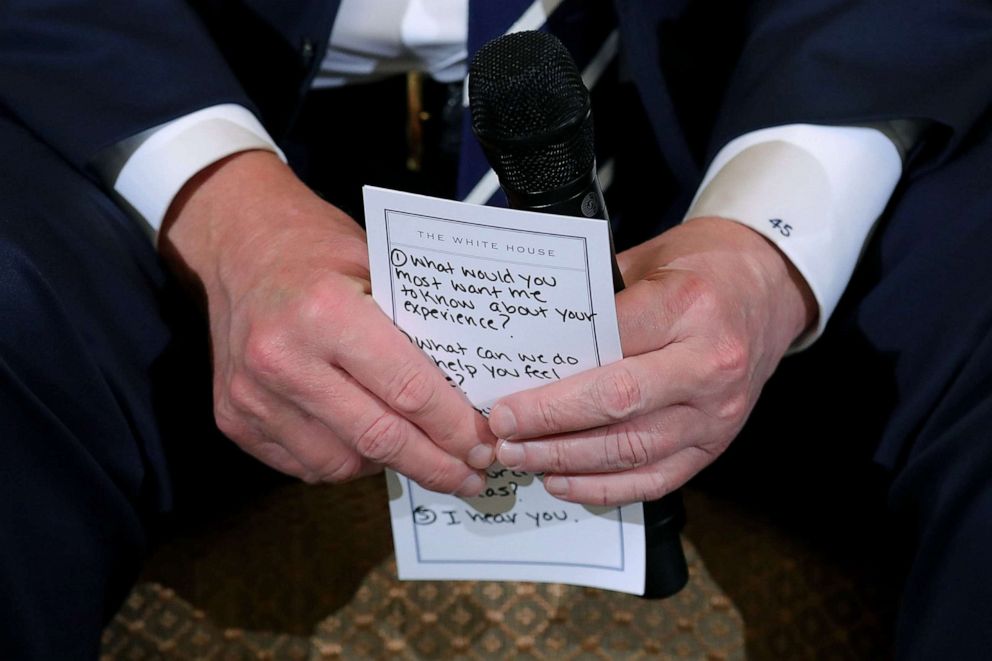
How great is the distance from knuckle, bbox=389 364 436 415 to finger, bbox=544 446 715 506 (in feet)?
0.26

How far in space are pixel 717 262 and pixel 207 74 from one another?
0.31 m

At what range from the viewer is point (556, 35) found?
0.62m

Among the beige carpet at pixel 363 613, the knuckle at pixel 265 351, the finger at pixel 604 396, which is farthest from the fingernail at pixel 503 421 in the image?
the beige carpet at pixel 363 613

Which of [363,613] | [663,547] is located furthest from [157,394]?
[663,547]

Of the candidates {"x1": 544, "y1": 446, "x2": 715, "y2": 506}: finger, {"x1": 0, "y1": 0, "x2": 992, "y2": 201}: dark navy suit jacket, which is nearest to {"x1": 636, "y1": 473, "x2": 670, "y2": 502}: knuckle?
{"x1": 544, "y1": 446, "x2": 715, "y2": 506}: finger

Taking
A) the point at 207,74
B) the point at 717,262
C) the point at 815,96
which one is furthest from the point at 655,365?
the point at 207,74

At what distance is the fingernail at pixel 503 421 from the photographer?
45 cm

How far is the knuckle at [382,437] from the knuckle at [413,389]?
19 millimetres

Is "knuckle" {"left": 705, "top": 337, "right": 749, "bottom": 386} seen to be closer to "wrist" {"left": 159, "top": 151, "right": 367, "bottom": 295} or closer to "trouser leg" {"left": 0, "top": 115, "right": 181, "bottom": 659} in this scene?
"wrist" {"left": 159, "top": 151, "right": 367, "bottom": 295}

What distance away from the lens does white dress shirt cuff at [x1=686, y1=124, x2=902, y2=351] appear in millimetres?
542

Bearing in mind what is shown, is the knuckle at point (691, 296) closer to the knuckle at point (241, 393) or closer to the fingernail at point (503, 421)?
the fingernail at point (503, 421)

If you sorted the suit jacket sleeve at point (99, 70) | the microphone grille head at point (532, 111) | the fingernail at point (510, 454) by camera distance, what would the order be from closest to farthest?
the microphone grille head at point (532, 111) < the fingernail at point (510, 454) < the suit jacket sleeve at point (99, 70)

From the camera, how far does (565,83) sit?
1.23 feet

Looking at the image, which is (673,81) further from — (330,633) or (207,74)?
(330,633)
